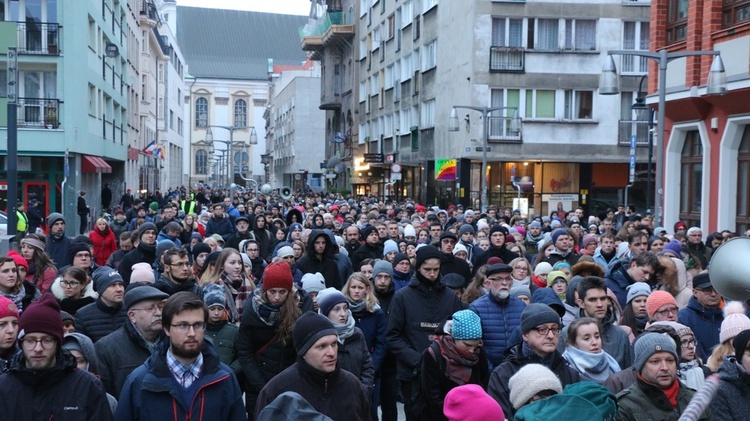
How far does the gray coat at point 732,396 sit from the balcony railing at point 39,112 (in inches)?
1251

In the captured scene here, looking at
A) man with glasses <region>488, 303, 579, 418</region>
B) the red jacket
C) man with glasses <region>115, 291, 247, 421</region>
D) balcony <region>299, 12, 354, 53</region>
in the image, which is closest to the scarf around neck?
man with glasses <region>488, 303, 579, 418</region>

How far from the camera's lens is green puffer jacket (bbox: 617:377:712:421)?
5.23 m

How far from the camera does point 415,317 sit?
8203mm

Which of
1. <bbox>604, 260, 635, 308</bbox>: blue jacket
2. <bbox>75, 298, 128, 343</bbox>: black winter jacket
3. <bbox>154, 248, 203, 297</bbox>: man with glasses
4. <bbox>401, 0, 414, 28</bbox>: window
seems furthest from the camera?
<bbox>401, 0, 414, 28</bbox>: window

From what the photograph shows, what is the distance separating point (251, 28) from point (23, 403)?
138 metres

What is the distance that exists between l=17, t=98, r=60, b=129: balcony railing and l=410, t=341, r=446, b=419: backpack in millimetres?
29626

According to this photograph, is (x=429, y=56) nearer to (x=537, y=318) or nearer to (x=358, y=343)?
(x=358, y=343)

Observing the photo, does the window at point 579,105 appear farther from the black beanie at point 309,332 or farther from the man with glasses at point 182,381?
the man with glasses at point 182,381

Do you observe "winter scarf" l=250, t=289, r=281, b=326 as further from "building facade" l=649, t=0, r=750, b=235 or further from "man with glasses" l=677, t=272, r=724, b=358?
"building facade" l=649, t=0, r=750, b=235

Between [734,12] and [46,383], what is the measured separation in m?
19.3

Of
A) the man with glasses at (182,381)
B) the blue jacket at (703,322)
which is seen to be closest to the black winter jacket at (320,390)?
the man with glasses at (182,381)

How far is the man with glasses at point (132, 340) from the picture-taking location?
600 cm

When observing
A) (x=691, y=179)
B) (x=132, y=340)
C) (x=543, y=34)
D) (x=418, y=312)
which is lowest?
(x=418, y=312)

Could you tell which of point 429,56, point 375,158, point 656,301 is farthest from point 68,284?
point 375,158
